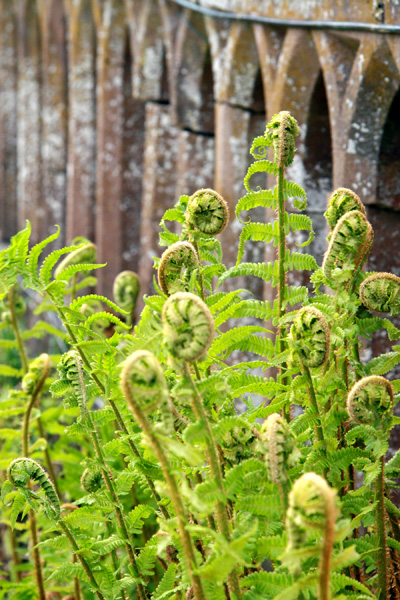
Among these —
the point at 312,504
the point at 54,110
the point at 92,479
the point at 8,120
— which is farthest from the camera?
the point at 8,120

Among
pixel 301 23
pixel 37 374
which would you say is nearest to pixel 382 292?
pixel 37 374

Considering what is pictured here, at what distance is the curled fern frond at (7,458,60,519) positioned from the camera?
39.7 inches

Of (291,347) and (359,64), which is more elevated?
(359,64)

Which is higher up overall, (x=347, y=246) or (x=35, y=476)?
(x=347, y=246)

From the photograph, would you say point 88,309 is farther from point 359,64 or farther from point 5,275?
point 359,64

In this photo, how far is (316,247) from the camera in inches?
75.7

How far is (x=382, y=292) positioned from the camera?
0.92 m

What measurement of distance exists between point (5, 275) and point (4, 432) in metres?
0.60

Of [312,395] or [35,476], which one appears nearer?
[312,395]

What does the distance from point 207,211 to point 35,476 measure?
0.40m

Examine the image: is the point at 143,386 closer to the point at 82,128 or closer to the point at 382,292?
the point at 382,292

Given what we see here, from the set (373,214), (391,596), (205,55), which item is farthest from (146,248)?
(391,596)

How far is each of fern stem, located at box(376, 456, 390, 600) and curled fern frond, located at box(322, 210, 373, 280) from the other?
217mm

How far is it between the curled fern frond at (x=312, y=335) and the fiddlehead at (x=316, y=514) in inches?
9.0
